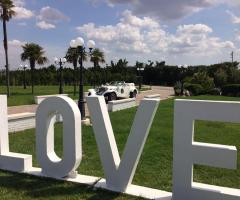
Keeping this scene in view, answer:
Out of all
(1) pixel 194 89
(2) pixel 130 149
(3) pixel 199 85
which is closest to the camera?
(2) pixel 130 149

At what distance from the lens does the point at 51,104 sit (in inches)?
257

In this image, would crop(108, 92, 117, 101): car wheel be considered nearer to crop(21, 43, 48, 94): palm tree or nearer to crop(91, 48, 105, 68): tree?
crop(21, 43, 48, 94): palm tree

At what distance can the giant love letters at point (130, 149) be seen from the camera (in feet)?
16.9

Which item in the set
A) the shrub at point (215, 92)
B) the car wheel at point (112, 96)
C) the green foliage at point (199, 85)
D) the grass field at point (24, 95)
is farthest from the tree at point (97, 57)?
the car wheel at point (112, 96)

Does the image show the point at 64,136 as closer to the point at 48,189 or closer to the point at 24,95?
the point at 48,189

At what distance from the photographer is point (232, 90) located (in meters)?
39.9

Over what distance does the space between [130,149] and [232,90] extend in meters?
36.1

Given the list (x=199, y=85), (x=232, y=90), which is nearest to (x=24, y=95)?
(x=199, y=85)

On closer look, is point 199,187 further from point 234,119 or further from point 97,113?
point 97,113

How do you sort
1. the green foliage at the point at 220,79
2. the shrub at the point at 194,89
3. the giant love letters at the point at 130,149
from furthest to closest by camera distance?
the green foliage at the point at 220,79, the shrub at the point at 194,89, the giant love letters at the point at 130,149

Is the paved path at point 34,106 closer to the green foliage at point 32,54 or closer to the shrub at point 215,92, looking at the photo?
the shrub at point 215,92

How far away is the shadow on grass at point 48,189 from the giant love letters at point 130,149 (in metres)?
0.20

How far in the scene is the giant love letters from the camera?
16.9 feet

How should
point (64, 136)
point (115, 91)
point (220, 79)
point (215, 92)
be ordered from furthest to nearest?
point (220, 79) → point (215, 92) → point (115, 91) → point (64, 136)
